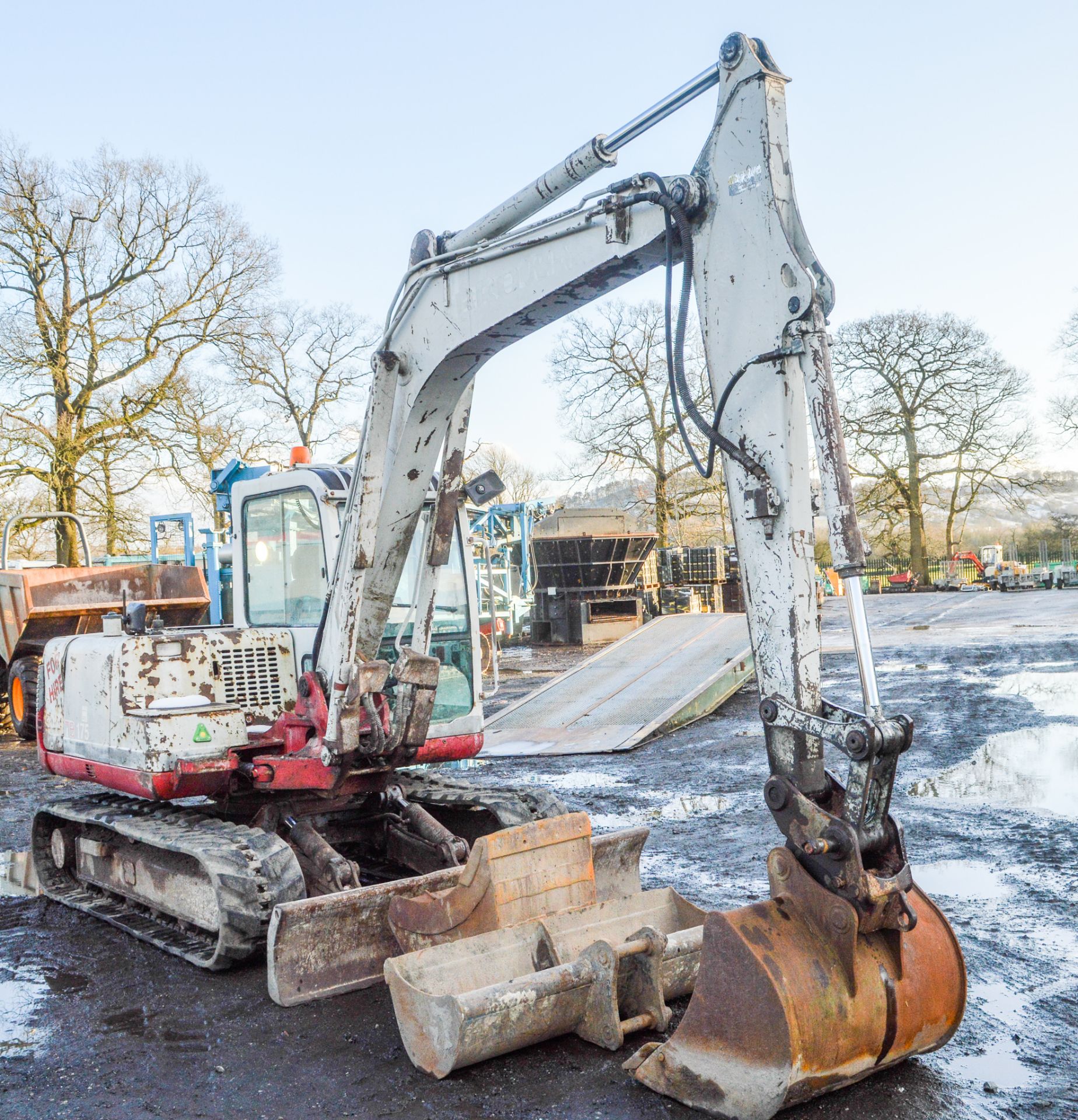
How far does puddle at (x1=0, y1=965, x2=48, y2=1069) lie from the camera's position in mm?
4395

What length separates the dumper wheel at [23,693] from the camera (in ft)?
44.3

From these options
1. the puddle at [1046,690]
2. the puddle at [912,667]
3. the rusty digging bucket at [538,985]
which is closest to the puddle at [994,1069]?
the rusty digging bucket at [538,985]

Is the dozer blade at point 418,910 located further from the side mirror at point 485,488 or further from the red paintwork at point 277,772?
the side mirror at point 485,488

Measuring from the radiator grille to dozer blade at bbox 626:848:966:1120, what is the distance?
10.3 ft

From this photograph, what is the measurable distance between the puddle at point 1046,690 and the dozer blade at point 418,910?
8907 millimetres

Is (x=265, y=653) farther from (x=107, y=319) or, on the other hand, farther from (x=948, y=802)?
(x=107, y=319)

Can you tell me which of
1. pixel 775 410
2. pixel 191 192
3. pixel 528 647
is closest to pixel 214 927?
pixel 775 410

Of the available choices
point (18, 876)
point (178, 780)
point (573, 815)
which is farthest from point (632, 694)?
point (573, 815)

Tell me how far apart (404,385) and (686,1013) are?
121 inches

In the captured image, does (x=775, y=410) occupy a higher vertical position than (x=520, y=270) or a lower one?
lower

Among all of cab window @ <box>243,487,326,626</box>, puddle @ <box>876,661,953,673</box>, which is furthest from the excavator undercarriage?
puddle @ <box>876,661,953,673</box>

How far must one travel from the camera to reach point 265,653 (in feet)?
19.8

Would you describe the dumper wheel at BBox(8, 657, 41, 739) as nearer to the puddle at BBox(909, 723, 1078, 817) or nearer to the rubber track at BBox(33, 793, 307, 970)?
the rubber track at BBox(33, 793, 307, 970)

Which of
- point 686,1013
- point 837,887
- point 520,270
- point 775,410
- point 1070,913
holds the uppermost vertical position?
point 520,270
